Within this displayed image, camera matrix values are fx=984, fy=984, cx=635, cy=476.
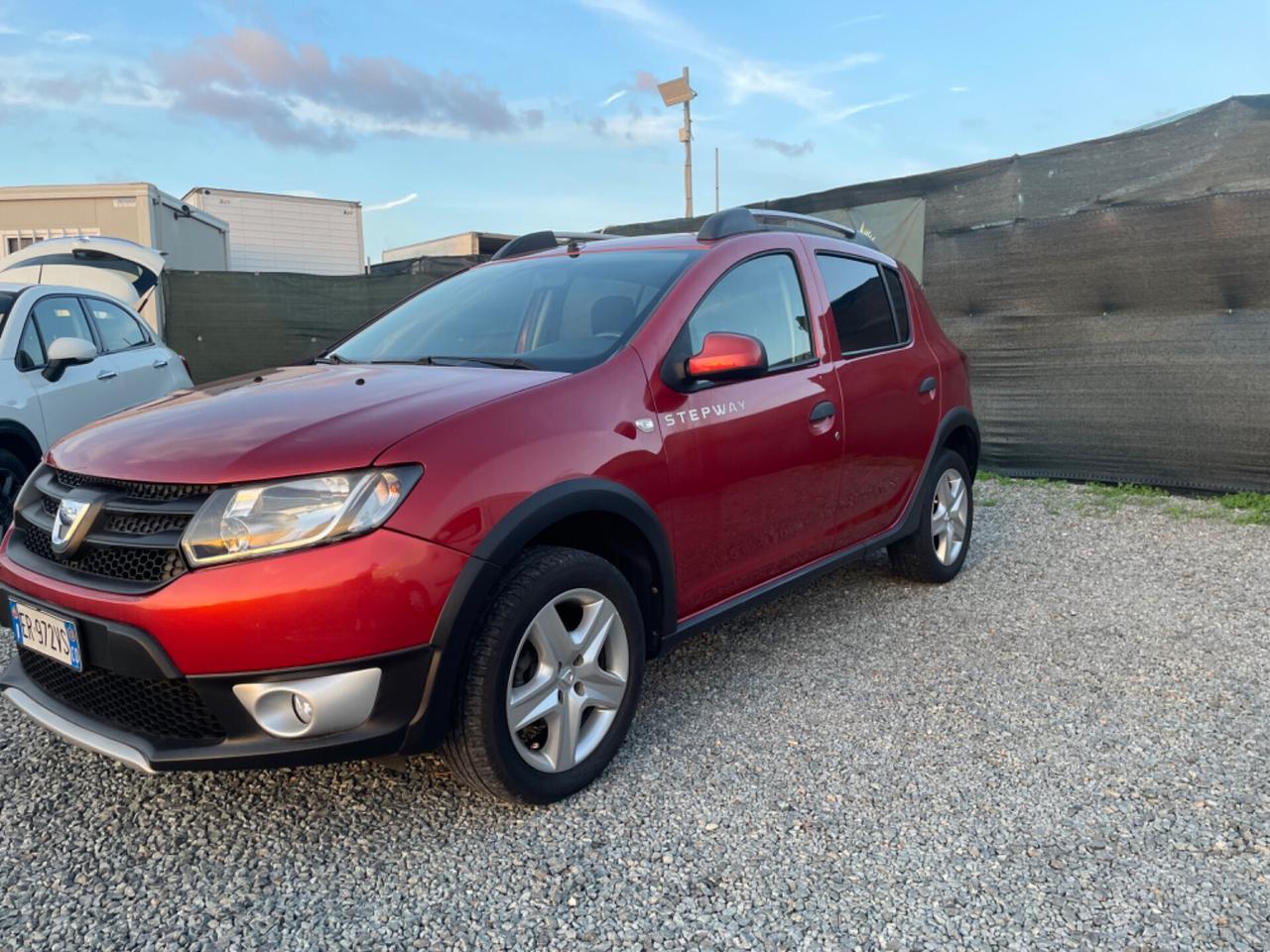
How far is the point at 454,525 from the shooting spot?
235cm

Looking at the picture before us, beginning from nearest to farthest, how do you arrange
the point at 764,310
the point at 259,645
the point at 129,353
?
the point at 259,645
the point at 764,310
the point at 129,353

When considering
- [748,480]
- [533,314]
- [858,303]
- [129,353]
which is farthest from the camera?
[129,353]

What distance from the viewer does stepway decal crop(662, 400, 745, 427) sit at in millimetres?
2996

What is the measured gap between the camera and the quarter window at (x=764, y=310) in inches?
131

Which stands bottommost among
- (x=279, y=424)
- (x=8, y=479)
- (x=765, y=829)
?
(x=765, y=829)

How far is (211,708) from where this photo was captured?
88.7 inches

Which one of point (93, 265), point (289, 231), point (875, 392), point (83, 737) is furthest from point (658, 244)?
point (289, 231)

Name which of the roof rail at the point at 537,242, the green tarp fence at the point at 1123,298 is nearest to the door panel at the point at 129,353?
the roof rail at the point at 537,242

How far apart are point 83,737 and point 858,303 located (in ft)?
10.7

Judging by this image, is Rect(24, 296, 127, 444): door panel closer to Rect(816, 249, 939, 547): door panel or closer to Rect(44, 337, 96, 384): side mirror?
Rect(44, 337, 96, 384): side mirror

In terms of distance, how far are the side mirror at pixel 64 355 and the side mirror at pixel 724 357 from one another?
4186mm

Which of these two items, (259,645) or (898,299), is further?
(898,299)

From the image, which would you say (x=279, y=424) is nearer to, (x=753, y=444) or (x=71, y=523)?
(x=71, y=523)

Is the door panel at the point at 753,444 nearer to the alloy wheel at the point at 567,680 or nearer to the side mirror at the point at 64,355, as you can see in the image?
the alloy wheel at the point at 567,680
